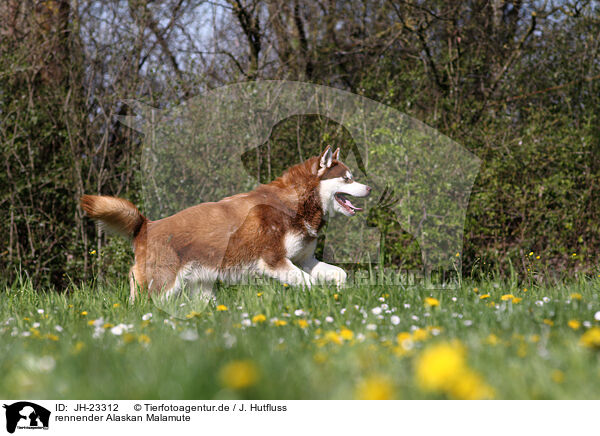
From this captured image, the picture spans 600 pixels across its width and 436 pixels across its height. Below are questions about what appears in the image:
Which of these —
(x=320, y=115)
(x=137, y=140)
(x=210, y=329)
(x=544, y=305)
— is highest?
(x=320, y=115)

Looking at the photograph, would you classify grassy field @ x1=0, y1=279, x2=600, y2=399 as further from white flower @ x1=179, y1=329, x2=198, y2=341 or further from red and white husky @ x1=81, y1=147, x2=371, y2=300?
red and white husky @ x1=81, y1=147, x2=371, y2=300

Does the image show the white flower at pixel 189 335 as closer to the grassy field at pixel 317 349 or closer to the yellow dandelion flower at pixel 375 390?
the grassy field at pixel 317 349

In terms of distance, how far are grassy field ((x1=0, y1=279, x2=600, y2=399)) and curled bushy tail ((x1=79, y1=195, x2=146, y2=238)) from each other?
62 centimetres

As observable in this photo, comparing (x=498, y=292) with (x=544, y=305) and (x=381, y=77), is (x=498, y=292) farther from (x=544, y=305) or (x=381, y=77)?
(x=381, y=77)

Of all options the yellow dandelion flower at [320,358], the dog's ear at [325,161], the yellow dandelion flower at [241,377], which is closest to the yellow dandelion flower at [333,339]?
the yellow dandelion flower at [320,358]

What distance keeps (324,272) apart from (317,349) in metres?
1.65

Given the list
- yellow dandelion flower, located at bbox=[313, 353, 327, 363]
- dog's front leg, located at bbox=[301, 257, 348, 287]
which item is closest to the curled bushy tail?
dog's front leg, located at bbox=[301, 257, 348, 287]

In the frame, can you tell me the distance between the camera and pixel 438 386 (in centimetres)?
157

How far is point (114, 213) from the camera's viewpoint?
393cm
